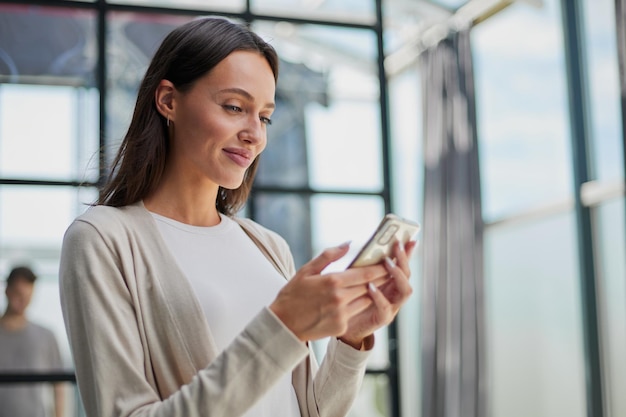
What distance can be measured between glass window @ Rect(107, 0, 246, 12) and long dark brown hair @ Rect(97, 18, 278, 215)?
109 inches

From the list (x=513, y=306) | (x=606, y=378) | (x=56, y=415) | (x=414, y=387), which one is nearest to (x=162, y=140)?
(x=56, y=415)

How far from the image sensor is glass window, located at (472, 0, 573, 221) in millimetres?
5566

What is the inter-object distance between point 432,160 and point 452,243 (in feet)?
2.17

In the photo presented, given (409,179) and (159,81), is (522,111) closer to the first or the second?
(409,179)

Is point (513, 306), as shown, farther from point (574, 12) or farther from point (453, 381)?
point (574, 12)

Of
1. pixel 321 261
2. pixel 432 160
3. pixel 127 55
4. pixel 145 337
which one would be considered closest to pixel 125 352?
pixel 145 337

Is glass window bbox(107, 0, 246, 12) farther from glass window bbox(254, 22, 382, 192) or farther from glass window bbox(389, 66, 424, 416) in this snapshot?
glass window bbox(389, 66, 424, 416)

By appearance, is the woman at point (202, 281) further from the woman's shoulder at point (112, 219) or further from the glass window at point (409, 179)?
the glass window at point (409, 179)

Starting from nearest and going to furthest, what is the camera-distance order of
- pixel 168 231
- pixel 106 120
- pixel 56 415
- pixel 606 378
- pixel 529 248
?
pixel 168 231
pixel 56 415
pixel 106 120
pixel 606 378
pixel 529 248

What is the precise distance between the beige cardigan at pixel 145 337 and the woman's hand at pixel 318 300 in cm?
2

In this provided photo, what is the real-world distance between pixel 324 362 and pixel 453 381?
15.6 ft

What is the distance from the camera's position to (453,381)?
19.8 ft

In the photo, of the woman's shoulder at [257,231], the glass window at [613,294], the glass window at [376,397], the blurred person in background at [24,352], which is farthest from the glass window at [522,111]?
the woman's shoulder at [257,231]

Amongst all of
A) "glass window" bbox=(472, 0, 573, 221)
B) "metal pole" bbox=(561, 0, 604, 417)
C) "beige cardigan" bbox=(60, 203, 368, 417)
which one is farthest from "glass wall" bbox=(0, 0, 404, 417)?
"beige cardigan" bbox=(60, 203, 368, 417)
